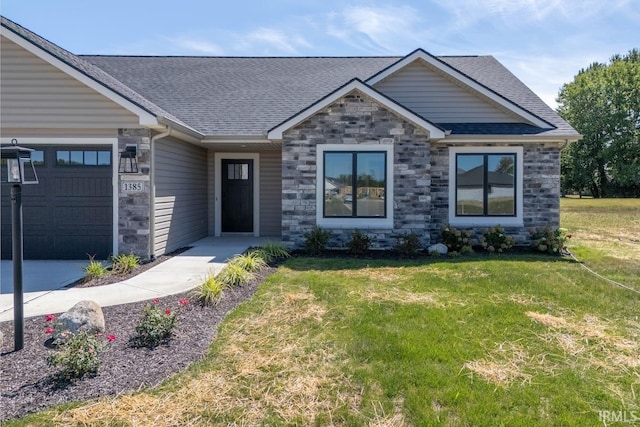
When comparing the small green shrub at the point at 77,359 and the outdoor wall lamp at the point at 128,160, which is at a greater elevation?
the outdoor wall lamp at the point at 128,160

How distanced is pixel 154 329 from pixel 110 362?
1.65 ft

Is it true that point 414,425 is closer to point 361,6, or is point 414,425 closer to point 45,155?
point 45,155

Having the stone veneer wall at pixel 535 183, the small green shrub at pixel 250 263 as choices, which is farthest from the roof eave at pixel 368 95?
the small green shrub at pixel 250 263

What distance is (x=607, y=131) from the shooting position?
1524 inches

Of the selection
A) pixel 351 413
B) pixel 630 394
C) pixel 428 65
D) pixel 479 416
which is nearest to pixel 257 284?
pixel 351 413

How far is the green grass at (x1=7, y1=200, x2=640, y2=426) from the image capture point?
10.3 feet

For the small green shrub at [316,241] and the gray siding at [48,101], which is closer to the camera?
the gray siding at [48,101]

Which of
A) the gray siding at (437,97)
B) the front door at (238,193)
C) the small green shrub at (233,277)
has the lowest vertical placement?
the small green shrub at (233,277)

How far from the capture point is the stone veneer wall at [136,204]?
8156 millimetres

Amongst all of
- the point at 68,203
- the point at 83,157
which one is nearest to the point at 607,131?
the point at 83,157

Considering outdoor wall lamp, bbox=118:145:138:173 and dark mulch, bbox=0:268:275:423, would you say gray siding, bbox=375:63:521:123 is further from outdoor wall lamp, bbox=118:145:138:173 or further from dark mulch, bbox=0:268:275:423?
dark mulch, bbox=0:268:275:423

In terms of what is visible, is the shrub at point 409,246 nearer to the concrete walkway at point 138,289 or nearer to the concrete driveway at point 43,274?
the concrete walkway at point 138,289

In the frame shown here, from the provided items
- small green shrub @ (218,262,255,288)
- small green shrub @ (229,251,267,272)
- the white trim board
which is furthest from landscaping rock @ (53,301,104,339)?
the white trim board

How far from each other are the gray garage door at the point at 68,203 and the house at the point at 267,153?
0.09ft
